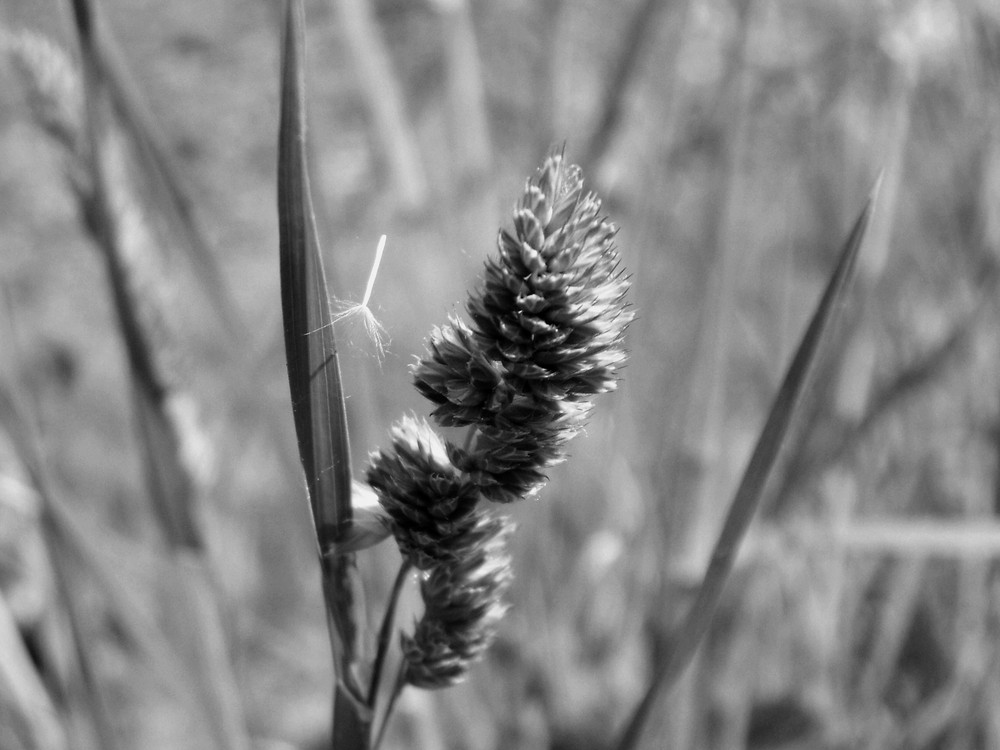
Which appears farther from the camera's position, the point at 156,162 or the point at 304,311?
→ the point at 156,162

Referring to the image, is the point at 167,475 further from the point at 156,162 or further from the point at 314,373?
the point at 314,373

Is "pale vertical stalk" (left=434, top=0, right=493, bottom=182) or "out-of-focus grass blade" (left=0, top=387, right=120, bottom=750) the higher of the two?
"pale vertical stalk" (left=434, top=0, right=493, bottom=182)

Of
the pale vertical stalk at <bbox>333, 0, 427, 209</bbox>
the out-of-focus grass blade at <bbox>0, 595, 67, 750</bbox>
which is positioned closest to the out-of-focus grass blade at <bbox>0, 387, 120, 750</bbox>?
the out-of-focus grass blade at <bbox>0, 595, 67, 750</bbox>

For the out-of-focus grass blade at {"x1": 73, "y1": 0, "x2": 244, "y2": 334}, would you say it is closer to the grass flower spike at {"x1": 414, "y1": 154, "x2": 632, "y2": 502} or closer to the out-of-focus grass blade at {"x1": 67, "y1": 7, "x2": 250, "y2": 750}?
the out-of-focus grass blade at {"x1": 67, "y1": 7, "x2": 250, "y2": 750}

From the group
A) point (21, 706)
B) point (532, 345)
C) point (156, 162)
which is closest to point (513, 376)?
point (532, 345)

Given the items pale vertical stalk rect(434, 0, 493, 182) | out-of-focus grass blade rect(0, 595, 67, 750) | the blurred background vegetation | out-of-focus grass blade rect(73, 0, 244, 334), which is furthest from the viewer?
pale vertical stalk rect(434, 0, 493, 182)

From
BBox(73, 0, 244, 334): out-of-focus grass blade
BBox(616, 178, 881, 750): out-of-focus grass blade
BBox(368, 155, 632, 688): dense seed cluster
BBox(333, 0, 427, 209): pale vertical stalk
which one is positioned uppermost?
BBox(333, 0, 427, 209): pale vertical stalk

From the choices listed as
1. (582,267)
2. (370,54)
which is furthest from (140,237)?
(582,267)
